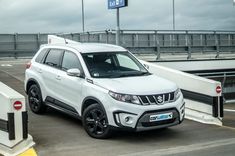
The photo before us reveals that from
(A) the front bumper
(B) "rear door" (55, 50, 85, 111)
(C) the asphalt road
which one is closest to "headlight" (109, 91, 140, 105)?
(A) the front bumper

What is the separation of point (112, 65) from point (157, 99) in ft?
5.20

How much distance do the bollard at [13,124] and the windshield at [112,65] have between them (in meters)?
1.92

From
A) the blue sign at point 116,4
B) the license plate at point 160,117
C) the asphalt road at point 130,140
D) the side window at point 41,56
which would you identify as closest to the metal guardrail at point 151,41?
the blue sign at point 116,4

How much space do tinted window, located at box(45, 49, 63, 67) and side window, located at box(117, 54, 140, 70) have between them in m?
1.32

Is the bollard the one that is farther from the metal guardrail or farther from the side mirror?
the metal guardrail

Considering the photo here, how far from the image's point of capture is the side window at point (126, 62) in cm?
1012

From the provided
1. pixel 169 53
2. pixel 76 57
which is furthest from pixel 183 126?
pixel 169 53

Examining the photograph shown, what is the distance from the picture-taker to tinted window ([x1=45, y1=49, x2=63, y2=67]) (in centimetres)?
1052

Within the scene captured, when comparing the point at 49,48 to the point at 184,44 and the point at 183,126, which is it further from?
the point at 184,44

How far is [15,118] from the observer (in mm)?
7855

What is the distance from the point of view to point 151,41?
24.8m

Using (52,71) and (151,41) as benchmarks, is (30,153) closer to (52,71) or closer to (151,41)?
(52,71)

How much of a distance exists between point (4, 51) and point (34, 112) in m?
15.2

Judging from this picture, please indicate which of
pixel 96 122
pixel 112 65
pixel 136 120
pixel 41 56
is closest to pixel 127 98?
pixel 136 120
